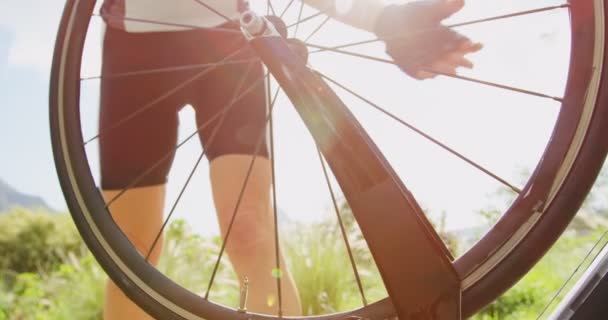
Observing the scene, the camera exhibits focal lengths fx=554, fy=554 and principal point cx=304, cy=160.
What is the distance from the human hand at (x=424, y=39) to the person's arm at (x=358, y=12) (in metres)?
0.01

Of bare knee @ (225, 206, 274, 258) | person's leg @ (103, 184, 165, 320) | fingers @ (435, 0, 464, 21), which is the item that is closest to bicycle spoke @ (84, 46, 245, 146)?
person's leg @ (103, 184, 165, 320)

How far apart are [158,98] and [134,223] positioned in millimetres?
214

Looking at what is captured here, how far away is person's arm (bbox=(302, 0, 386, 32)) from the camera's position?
2.40 feet

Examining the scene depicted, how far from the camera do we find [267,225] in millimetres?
919

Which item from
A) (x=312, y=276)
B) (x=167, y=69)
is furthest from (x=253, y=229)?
(x=312, y=276)

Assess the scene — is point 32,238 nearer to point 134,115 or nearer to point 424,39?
point 134,115

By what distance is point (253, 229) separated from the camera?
90 cm

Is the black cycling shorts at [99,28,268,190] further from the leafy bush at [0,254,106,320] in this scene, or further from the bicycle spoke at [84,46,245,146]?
the leafy bush at [0,254,106,320]

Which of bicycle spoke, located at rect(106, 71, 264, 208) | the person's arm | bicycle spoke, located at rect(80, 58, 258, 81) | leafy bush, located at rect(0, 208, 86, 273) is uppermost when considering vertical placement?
the person's arm

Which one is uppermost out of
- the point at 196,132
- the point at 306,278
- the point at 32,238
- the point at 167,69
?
the point at 167,69

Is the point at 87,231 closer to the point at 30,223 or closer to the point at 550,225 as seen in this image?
the point at 550,225

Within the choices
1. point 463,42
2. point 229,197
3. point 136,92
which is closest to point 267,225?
point 229,197

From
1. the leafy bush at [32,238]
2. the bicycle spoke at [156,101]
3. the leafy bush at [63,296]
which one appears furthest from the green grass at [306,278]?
the bicycle spoke at [156,101]

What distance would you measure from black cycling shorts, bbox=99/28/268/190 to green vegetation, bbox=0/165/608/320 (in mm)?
1102
